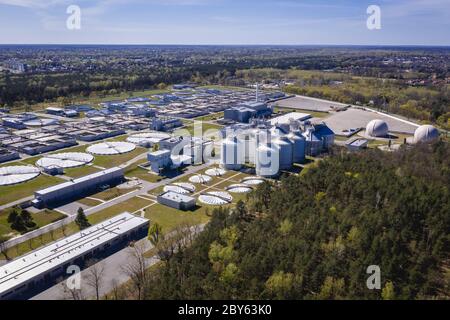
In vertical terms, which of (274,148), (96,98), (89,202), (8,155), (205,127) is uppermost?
(96,98)

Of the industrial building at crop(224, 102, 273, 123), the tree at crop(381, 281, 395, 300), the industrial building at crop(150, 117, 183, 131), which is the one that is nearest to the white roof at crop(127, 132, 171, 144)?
the industrial building at crop(150, 117, 183, 131)

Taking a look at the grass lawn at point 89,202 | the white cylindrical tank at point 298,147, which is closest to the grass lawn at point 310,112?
the white cylindrical tank at point 298,147

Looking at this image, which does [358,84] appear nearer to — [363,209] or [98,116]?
[98,116]

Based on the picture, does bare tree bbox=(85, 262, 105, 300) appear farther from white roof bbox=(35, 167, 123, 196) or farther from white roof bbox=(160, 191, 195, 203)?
white roof bbox=(35, 167, 123, 196)

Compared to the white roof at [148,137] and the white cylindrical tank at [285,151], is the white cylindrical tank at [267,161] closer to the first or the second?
the white cylindrical tank at [285,151]

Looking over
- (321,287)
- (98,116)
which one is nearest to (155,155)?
(321,287)

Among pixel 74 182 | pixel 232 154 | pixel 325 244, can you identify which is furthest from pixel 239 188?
pixel 74 182

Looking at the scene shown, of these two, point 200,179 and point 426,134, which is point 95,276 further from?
point 426,134
